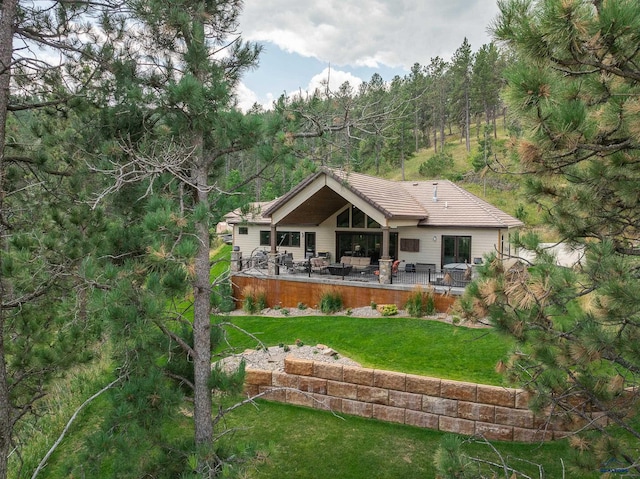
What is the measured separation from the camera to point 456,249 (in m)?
16.3

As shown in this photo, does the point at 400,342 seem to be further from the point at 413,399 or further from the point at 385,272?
the point at 385,272

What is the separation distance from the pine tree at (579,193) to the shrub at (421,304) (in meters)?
7.40

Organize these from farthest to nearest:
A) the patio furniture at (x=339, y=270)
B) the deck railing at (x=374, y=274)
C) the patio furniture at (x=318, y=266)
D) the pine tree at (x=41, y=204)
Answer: the patio furniture at (x=318, y=266) < the patio furniture at (x=339, y=270) < the deck railing at (x=374, y=274) < the pine tree at (x=41, y=204)

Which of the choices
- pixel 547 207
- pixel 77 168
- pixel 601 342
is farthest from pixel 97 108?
pixel 601 342

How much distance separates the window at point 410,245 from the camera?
1697 centimetres

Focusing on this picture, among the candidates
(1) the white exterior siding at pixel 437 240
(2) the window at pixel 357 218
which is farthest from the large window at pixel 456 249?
(2) the window at pixel 357 218

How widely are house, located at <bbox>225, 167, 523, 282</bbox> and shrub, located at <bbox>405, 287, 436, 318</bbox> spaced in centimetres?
188

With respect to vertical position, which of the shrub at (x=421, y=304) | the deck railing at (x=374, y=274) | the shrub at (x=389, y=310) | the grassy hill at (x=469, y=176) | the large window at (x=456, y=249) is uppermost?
the grassy hill at (x=469, y=176)

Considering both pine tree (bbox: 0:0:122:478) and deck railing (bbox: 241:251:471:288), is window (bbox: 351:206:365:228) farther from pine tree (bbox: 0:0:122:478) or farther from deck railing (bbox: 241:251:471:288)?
pine tree (bbox: 0:0:122:478)

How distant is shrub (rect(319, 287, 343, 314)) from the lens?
13.2 metres

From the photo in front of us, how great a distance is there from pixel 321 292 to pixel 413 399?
7.13 m

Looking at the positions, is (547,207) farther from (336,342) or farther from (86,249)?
(336,342)

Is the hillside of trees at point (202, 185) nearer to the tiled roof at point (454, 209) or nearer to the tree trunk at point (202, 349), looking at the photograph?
the tree trunk at point (202, 349)

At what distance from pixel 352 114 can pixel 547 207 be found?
2.38 metres
